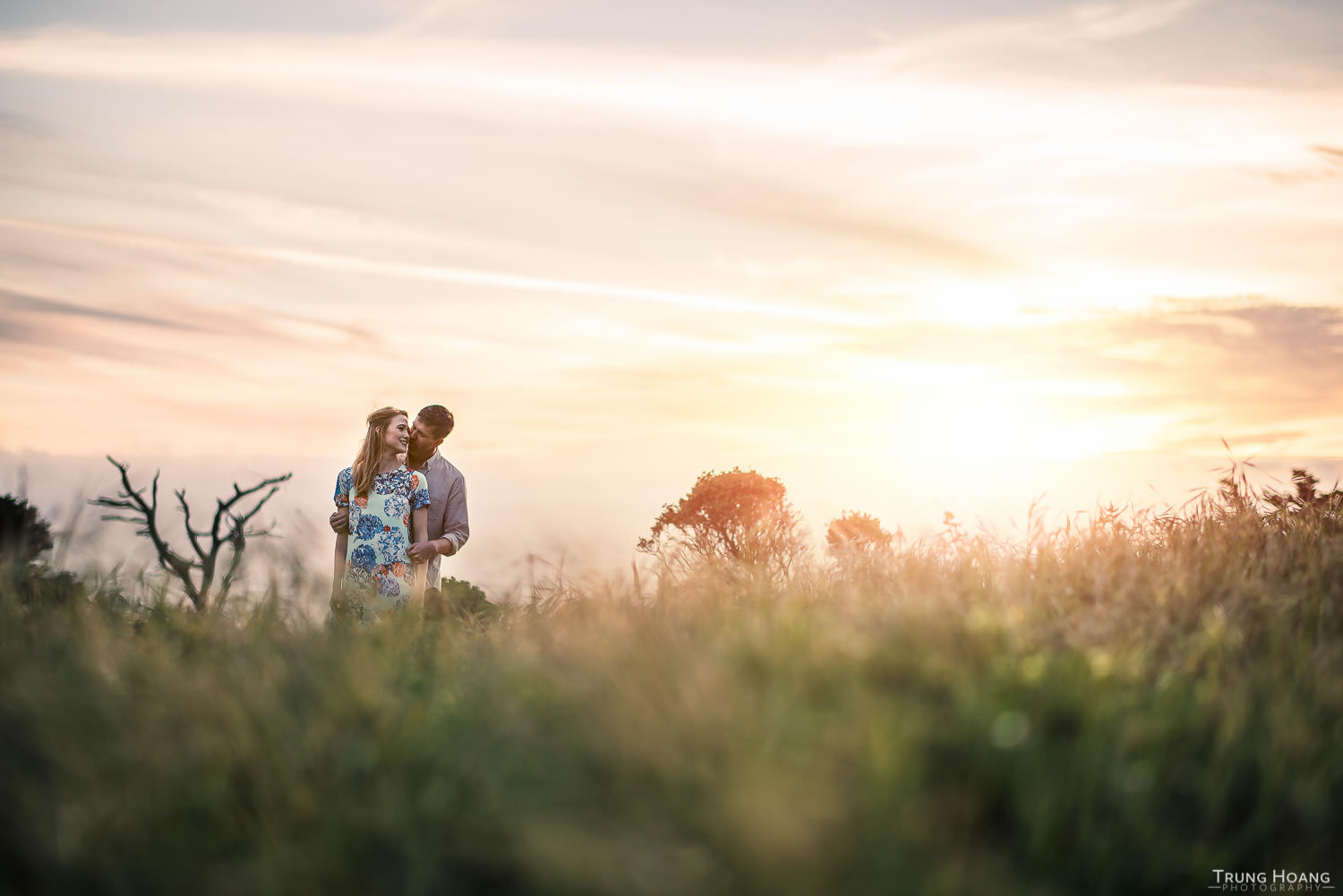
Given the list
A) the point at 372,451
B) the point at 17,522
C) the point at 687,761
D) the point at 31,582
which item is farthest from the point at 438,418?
the point at 17,522

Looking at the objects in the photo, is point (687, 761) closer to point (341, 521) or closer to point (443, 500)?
point (341, 521)

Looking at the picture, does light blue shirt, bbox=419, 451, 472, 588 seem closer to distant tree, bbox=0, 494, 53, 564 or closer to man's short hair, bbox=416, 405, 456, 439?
man's short hair, bbox=416, 405, 456, 439

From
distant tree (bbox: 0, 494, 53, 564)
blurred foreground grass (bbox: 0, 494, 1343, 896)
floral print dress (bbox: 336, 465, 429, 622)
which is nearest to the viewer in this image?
blurred foreground grass (bbox: 0, 494, 1343, 896)

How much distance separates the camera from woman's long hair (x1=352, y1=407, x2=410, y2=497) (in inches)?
364

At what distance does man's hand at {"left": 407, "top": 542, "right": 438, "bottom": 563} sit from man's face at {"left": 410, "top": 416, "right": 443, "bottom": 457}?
A: 1.22 metres

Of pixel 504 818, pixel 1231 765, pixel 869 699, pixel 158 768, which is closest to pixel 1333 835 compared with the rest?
pixel 1231 765

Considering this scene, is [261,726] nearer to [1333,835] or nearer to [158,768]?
[158,768]

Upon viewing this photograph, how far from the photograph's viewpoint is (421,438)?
10195 mm

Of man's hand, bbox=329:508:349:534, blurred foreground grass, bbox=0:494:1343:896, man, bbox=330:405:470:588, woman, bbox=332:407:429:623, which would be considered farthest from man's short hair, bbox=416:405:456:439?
blurred foreground grass, bbox=0:494:1343:896

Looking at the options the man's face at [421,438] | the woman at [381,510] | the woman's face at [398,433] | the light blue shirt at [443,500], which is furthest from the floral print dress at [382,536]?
the light blue shirt at [443,500]

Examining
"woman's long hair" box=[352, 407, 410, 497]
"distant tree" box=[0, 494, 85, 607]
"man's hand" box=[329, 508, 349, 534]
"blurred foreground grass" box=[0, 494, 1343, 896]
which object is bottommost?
"blurred foreground grass" box=[0, 494, 1343, 896]

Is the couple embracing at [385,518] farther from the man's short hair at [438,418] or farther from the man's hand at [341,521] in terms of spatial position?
the man's short hair at [438,418]

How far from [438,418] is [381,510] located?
1328 mm

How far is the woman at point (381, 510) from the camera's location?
30.3 ft
